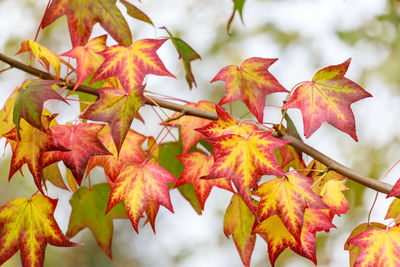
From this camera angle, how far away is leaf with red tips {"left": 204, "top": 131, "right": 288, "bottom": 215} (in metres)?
0.70

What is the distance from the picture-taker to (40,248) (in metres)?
0.82

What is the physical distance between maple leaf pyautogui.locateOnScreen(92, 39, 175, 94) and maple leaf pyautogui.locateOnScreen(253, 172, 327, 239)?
28 centimetres

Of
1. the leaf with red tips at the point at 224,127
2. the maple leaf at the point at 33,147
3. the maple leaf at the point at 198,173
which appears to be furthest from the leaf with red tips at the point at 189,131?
the maple leaf at the point at 33,147

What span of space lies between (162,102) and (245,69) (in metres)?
0.17

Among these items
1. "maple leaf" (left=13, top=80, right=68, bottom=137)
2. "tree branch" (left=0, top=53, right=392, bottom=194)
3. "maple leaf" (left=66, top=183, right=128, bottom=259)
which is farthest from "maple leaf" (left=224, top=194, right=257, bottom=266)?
"maple leaf" (left=13, top=80, right=68, bottom=137)

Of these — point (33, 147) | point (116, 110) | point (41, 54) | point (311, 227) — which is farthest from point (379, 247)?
point (41, 54)

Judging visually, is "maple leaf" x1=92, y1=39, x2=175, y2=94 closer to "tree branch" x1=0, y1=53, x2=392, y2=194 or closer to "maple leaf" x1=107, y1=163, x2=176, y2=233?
"tree branch" x1=0, y1=53, x2=392, y2=194

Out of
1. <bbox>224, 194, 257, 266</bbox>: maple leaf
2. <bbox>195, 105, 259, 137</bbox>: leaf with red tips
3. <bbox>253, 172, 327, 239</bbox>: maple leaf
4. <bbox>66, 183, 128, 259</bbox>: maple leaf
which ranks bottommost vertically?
<bbox>66, 183, 128, 259</bbox>: maple leaf

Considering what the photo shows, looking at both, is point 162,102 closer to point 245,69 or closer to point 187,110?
point 187,110

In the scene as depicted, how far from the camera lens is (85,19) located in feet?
2.61

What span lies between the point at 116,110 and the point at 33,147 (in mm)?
149

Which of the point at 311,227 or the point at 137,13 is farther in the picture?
the point at 137,13

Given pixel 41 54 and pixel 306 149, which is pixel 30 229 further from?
pixel 306 149

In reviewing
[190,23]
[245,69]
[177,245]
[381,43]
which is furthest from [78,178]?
[177,245]
